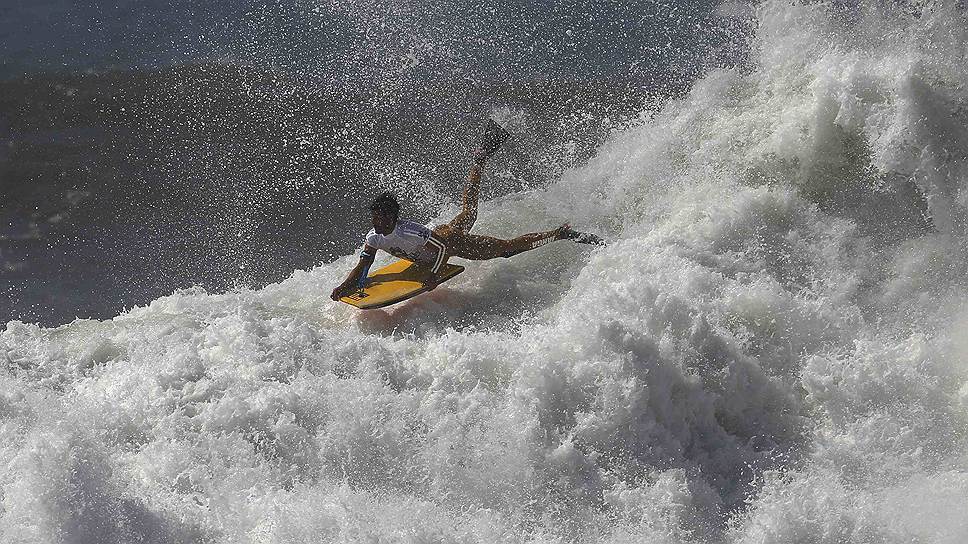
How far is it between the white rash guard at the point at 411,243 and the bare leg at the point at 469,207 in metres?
0.35

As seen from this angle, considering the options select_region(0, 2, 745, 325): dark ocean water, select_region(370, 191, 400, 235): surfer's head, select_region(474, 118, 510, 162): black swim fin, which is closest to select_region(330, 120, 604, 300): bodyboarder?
select_region(370, 191, 400, 235): surfer's head

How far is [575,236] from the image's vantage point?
8.09 m

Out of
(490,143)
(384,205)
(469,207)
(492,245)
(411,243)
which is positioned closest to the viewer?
(384,205)

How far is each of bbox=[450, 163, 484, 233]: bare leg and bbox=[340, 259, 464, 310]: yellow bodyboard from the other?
402mm

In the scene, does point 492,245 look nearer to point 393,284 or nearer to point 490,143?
point 393,284

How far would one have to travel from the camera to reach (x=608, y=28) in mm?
11961

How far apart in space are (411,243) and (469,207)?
30.2 inches

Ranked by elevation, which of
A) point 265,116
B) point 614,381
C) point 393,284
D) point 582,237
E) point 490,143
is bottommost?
point 614,381

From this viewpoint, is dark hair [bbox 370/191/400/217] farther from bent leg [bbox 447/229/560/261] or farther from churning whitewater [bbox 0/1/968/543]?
churning whitewater [bbox 0/1/968/543]

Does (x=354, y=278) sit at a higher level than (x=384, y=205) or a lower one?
lower

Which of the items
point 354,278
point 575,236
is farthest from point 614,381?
point 354,278

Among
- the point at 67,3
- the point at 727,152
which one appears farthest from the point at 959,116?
the point at 67,3

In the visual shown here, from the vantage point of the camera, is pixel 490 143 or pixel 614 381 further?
pixel 490 143

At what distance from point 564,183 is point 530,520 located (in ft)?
13.7
